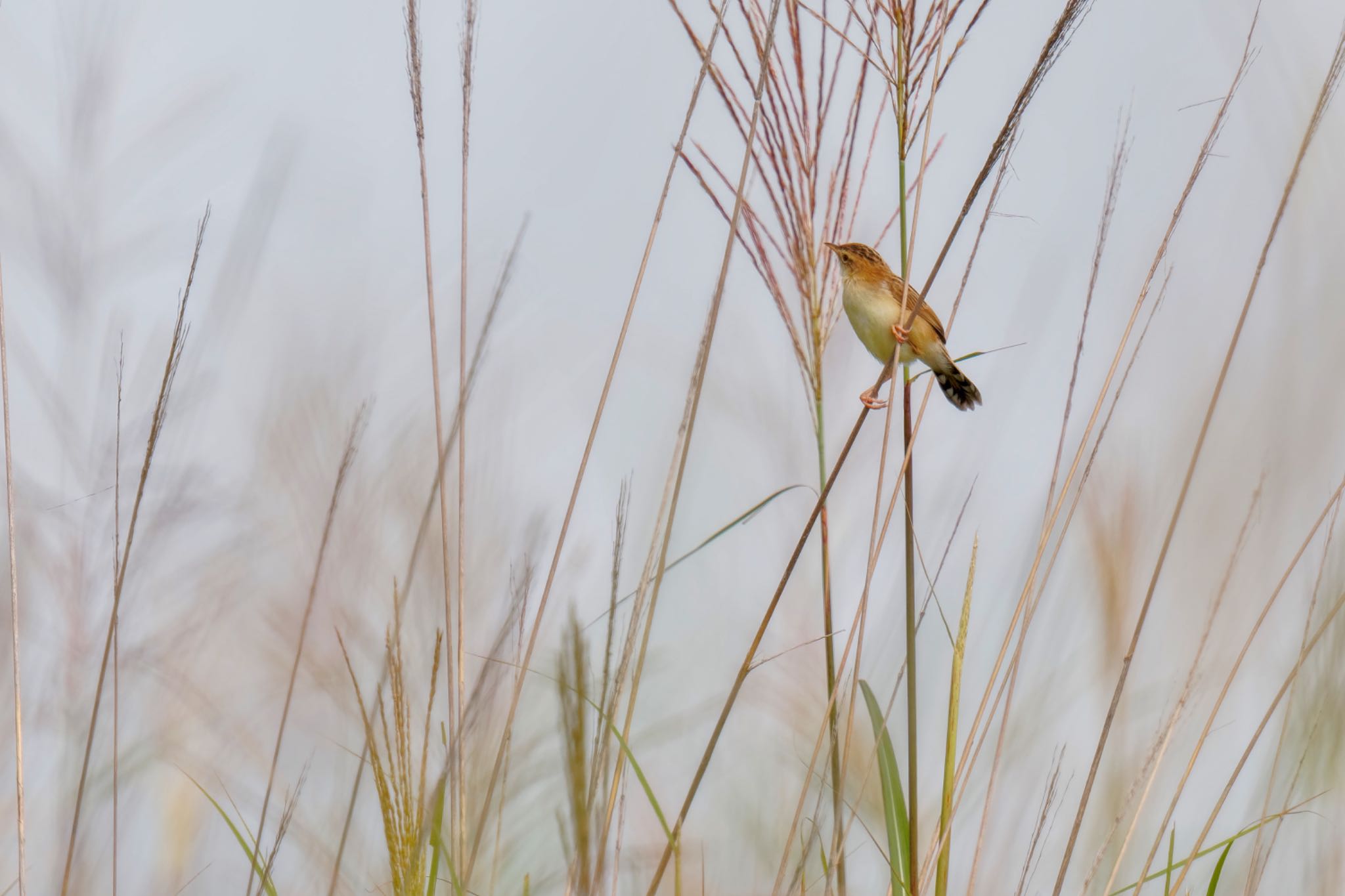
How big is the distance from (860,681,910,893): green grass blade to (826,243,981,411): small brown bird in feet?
2.87

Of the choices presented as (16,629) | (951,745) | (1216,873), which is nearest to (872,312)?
(951,745)

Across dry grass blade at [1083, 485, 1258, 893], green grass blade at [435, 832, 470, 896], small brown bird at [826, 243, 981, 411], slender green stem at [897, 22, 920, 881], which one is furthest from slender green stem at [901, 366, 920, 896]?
small brown bird at [826, 243, 981, 411]

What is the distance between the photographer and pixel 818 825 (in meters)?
1.27

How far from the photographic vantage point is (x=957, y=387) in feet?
7.04

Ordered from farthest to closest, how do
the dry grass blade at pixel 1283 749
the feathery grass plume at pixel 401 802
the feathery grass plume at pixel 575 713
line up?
the dry grass blade at pixel 1283 749 < the feathery grass plume at pixel 401 802 < the feathery grass plume at pixel 575 713

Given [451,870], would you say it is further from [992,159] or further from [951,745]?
[992,159]

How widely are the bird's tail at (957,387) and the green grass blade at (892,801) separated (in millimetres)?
986

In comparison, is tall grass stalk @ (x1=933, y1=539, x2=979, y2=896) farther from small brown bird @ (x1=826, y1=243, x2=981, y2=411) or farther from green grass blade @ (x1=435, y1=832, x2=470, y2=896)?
small brown bird @ (x1=826, y1=243, x2=981, y2=411)

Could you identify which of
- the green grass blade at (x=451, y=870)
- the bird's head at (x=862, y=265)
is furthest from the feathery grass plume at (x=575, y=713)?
the bird's head at (x=862, y=265)

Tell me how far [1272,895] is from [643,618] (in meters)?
1.60

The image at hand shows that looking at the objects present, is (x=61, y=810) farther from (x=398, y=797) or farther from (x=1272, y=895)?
(x=1272, y=895)

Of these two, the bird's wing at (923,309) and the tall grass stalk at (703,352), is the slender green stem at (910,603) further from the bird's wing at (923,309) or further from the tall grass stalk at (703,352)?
the bird's wing at (923,309)

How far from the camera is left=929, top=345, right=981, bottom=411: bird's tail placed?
2.08m

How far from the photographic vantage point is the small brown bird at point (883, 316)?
1984 mm
